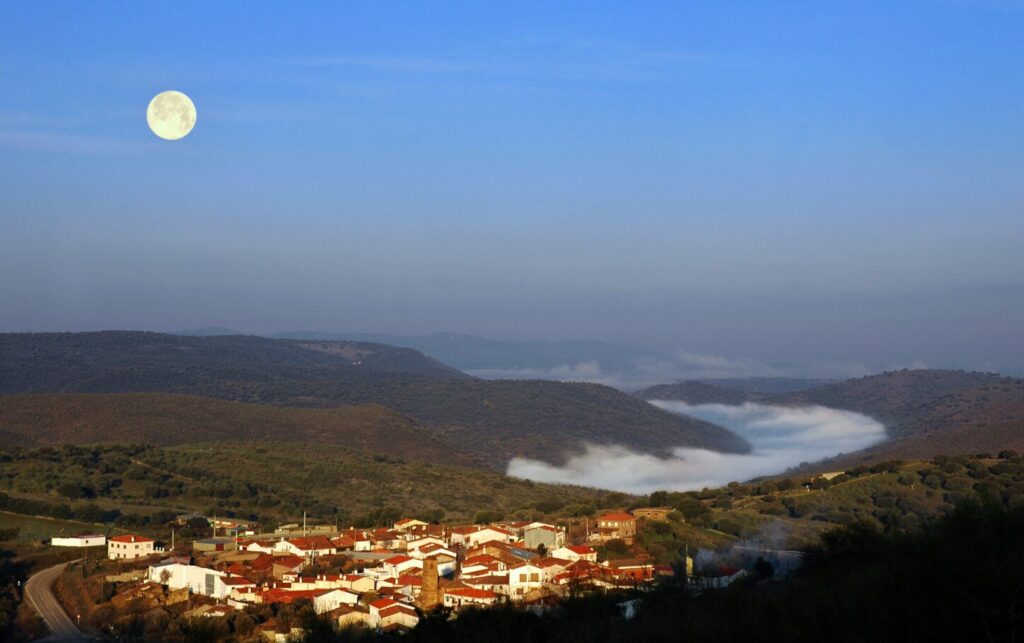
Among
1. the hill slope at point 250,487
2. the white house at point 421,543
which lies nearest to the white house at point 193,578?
the white house at point 421,543

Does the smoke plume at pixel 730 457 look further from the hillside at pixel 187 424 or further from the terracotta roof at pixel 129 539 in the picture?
the terracotta roof at pixel 129 539

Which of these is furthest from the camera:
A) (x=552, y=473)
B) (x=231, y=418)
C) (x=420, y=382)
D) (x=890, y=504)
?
(x=420, y=382)

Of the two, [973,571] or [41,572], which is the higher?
[973,571]

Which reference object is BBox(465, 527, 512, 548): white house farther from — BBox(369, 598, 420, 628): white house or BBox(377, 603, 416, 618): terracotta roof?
BBox(377, 603, 416, 618): terracotta roof

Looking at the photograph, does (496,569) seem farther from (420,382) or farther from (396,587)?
(420,382)

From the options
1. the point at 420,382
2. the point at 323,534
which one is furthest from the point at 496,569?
the point at 420,382

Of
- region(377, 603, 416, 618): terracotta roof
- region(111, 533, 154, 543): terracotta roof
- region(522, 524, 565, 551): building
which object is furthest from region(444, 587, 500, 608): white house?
region(111, 533, 154, 543): terracotta roof

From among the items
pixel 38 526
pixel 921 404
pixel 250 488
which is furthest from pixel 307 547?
pixel 921 404
